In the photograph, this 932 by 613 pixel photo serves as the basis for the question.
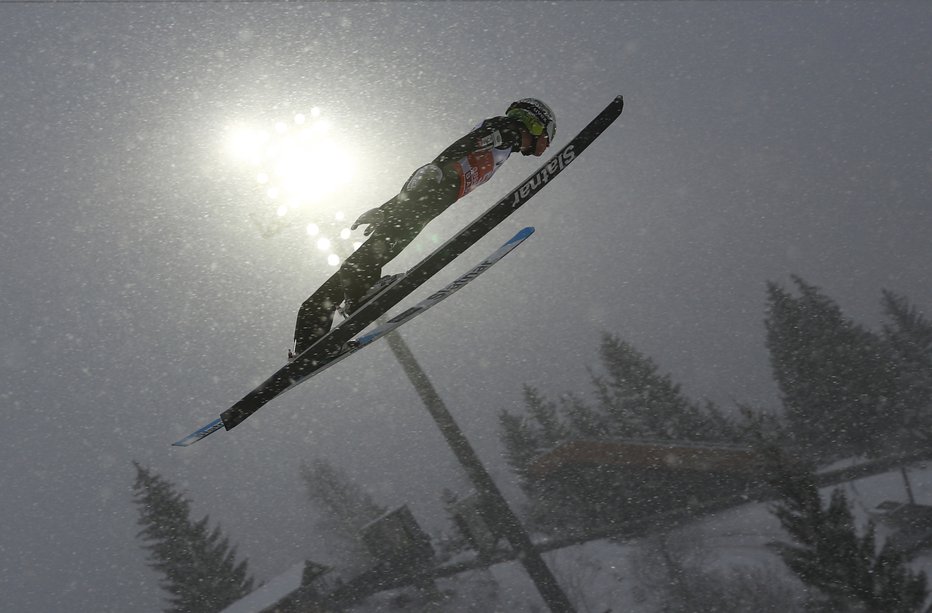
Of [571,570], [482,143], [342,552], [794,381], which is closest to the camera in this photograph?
[482,143]

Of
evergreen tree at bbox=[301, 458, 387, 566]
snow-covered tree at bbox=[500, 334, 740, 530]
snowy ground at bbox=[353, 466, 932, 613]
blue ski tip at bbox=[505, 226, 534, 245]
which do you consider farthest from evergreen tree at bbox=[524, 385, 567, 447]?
blue ski tip at bbox=[505, 226, 534, 245]

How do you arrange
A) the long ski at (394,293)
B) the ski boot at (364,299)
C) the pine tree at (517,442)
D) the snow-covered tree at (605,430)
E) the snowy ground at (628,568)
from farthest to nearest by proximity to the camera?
the pine tree at (517,442), the snow-covered tree at (605,430), the snowy ground at (628,568), the ski boot at (364,299), the long ski at (394,293)

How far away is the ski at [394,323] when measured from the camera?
20.5ft

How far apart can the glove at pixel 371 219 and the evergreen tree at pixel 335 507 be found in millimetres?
42003

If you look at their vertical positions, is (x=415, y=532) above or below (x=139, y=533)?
below

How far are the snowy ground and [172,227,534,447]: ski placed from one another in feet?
55.1

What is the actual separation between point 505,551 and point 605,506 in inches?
183

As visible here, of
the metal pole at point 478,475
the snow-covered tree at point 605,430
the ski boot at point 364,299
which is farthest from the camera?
the snow-covered tree at point 605,430


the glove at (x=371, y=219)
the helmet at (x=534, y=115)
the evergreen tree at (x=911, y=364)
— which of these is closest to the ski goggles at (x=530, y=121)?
the helmet at (x=534, y=115)

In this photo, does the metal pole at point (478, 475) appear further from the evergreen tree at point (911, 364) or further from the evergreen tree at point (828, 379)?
the evergreen tree at point (911, 364)

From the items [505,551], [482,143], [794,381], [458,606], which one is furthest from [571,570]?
[482,143]

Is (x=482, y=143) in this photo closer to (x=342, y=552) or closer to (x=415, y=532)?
(x=415, y=532)

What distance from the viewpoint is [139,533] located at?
82.2 feet

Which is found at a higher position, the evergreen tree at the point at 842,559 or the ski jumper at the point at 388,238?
the ski jumper at the point at 388,238
